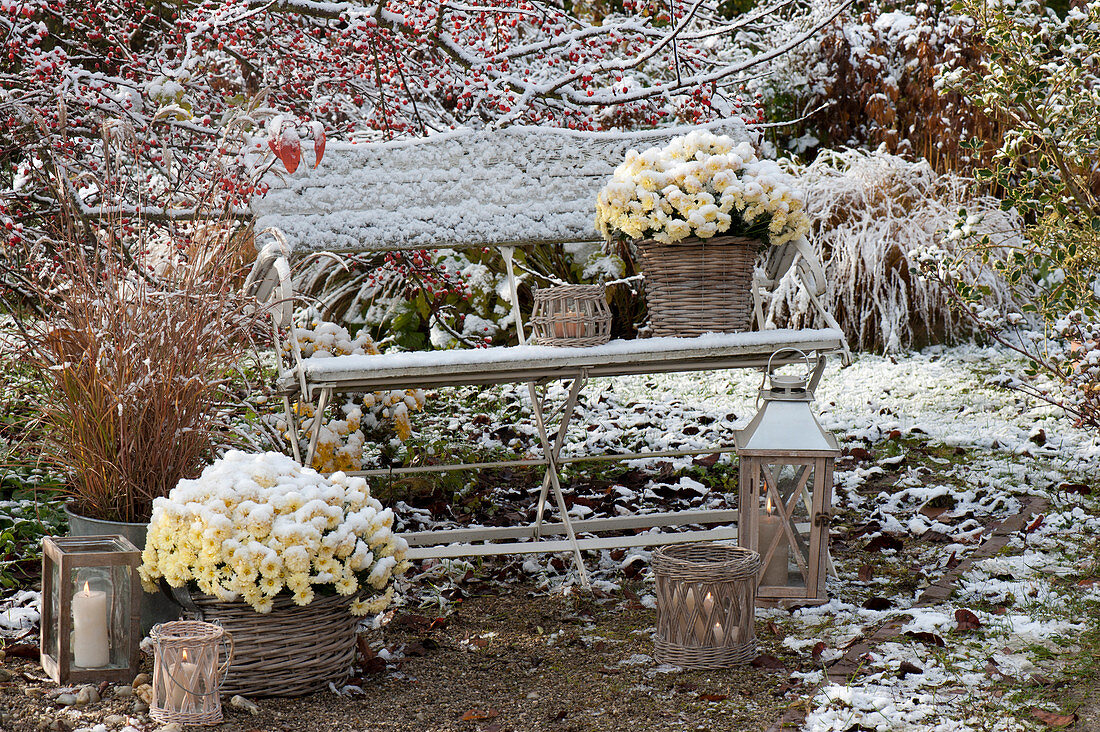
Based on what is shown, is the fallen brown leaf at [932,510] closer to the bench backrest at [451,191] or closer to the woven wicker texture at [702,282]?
the woven wicker texture at [702,282]

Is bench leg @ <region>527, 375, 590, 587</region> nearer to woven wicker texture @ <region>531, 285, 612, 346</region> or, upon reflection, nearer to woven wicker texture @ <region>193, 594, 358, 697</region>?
woven wicker texture @ <region>531, 285, 612, 346</region>

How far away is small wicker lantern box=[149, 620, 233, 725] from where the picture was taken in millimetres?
1957

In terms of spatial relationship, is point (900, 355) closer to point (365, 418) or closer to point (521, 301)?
point (521, 301)

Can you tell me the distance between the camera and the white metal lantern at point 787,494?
2.59 metres

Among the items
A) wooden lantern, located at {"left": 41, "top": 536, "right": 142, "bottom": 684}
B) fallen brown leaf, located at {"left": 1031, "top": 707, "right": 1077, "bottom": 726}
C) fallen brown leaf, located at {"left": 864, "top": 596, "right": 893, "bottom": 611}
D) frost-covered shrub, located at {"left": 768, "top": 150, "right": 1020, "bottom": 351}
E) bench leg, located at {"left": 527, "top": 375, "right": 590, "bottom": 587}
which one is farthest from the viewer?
frost-covered shrub, located at {"left": 768, "top": 150, "right": 1020, "bottom": 351}

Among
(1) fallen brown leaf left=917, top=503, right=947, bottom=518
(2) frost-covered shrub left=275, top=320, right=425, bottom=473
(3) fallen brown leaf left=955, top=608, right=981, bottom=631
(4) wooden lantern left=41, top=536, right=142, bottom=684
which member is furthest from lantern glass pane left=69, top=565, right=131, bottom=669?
(1) fallen brown leaf left=917, top=503, right=947, bottom=518

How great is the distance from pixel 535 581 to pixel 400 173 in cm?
128

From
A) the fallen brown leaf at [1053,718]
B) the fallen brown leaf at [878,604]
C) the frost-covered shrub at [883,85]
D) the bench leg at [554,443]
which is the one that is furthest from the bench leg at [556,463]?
the frost-covered shrub at [883,85]

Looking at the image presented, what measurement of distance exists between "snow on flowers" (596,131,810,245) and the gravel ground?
3.35ft

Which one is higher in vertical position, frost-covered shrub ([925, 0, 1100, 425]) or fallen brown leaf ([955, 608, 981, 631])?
frost-covered shrub ([925, 0, 1100, 425])

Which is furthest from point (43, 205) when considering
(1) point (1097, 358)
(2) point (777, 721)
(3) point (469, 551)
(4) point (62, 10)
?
(1) point (1097, 358)

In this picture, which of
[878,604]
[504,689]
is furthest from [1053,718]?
[504,689]

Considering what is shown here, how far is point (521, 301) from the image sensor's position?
5469 mm

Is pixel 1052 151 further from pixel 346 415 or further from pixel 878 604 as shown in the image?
pixel 346 415
